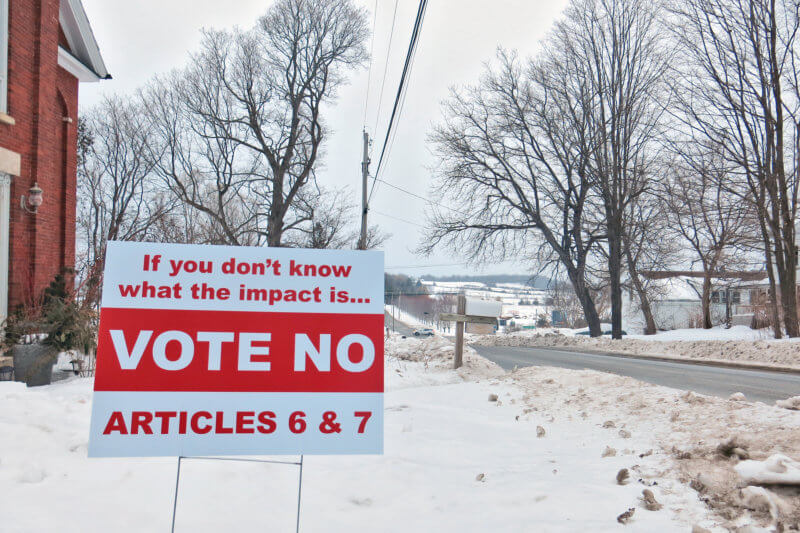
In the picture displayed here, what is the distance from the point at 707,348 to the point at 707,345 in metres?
0.34

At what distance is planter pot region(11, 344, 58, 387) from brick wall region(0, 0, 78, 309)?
2.23 m

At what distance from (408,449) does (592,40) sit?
25.2 metres

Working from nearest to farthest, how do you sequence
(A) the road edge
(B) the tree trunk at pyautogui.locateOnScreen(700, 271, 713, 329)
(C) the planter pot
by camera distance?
(C) the planter pot
(A) the road edge
(B) the tree trunk at pyautogui.locateOnScreen(700, 271, 713, 329)

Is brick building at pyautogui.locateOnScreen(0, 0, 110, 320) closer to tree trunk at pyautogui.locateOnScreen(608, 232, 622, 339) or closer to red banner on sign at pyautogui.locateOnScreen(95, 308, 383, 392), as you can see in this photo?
red banner on sign at pyautogui.locateOnScreen(95, 308, 383, 392)

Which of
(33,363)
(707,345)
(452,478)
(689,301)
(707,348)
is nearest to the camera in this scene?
(452,478)

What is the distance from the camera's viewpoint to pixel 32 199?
1046 centimetres

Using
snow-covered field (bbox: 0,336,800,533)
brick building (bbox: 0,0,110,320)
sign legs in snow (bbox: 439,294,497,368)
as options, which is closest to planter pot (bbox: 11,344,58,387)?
brick building (bbox: 0,0,110,320)

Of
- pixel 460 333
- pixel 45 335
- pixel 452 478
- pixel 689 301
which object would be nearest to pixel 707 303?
pixel 460 333

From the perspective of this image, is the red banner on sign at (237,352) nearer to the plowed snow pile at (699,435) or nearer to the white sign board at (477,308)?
the plowed snow pile at (699,435)

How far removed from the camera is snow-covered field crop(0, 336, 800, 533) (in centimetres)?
335

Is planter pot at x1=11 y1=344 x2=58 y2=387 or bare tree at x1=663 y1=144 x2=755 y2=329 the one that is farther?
bare tree at x1=663 y1=144 x2=755 y2=329

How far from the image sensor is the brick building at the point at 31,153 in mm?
9930

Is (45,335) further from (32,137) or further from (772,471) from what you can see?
(772,471)

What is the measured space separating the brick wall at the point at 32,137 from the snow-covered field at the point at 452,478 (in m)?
5.86
